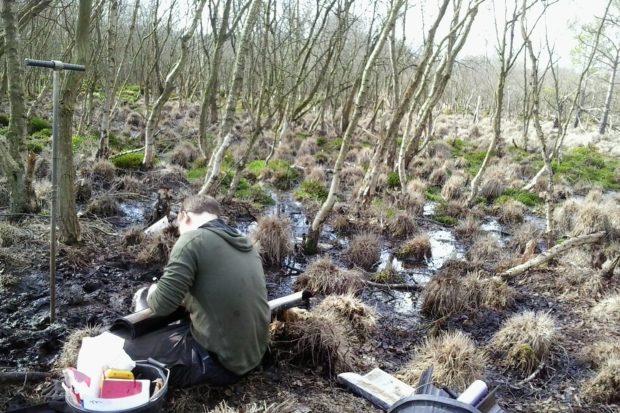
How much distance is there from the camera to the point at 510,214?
11.2m

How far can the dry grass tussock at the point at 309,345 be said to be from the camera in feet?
14.4

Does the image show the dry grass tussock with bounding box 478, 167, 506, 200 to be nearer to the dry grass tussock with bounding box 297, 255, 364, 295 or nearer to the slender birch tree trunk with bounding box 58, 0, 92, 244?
the dry grass tussock with bounding box 297, 255, 364, 295

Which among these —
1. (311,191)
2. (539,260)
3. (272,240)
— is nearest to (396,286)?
(272,240)

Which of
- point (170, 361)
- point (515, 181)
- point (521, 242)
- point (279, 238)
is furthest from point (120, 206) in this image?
point (515, 181)

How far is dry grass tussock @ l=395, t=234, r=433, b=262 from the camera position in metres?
8.40

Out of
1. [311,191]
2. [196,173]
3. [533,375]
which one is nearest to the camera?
[533,375]

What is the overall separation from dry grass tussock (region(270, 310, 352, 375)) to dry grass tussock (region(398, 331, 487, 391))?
646 mm

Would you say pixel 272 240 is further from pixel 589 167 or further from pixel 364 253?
pixel 589 167

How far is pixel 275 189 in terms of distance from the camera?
11992mm

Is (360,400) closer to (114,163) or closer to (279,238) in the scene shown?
(279,238)

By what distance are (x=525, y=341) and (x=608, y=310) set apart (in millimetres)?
1808

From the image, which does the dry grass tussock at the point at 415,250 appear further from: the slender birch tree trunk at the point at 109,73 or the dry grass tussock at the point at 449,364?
the slender birch tree trunk at the point at 109,73

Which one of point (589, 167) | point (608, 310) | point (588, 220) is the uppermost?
point (589, 167)

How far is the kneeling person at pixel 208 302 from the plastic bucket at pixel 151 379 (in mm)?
417
